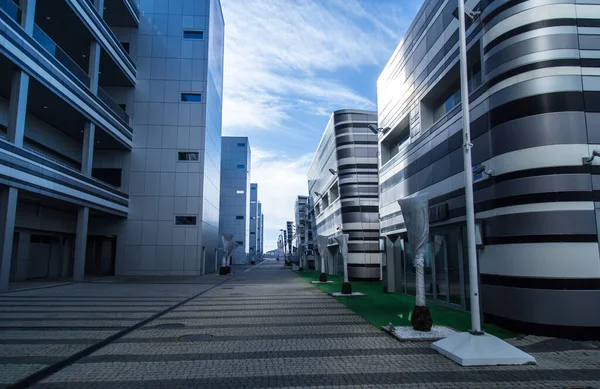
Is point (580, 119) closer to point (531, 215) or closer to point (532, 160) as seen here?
point (532, 160)

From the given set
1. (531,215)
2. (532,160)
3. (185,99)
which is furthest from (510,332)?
(185,99)

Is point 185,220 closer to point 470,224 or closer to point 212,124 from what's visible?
point 212,124

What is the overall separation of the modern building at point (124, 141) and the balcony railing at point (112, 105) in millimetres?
91

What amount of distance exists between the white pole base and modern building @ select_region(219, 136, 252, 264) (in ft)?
266

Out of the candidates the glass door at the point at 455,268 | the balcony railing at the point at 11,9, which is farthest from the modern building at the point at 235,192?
the glass door at the point at 455,268

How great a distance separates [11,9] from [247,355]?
20.0 meters

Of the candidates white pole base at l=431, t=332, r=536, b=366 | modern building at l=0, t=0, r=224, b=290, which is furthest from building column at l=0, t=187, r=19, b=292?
white pole base at l=431, t=332, r=536, b=366

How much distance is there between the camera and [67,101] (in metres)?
24.6

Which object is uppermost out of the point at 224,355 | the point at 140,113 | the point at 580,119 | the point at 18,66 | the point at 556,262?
the point at 140,113

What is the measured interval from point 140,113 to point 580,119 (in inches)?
1365

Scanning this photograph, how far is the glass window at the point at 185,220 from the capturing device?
120ft

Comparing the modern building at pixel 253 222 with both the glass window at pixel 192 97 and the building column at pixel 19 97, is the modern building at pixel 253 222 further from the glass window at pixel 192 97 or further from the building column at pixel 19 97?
the building column at pixel 19 97

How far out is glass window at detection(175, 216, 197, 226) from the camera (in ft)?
120

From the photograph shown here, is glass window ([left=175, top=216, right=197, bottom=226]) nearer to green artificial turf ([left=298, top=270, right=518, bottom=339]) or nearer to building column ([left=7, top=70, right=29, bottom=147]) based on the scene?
building column ([left=7, top=70, right=29, bottom=147])
